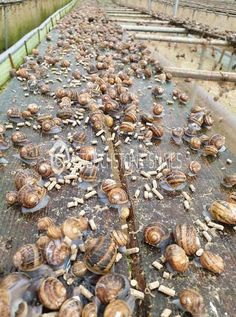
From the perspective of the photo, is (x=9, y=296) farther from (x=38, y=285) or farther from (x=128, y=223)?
(x=128, y=223)

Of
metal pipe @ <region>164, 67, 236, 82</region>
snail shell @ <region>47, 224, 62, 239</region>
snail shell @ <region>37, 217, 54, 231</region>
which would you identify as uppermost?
snail shell @ <region>47, 224, 62, 239</region>

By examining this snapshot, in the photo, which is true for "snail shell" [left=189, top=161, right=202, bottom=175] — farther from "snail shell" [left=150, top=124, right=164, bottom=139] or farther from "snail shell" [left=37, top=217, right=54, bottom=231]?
"snail shell" [left=37, top=217, right=54, bottom=231]

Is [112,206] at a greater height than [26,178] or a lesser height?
lesser

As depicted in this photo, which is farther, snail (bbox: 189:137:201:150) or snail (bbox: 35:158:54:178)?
snail (bbox: 189:137:201:150)

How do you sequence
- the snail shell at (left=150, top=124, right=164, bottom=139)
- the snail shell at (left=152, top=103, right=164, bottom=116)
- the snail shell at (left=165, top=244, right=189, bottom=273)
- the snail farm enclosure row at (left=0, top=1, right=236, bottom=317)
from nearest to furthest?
the snail farm enclosure row at (left=0, top=1, right=236, bottom=317)
the snail shell at (left=165, top=244, right=189, bottom=273)
the snail shell at (left=150, top=124, right=164, bottom=139)
the snail shell at (left=152, top=103, right=164, bottom=116)

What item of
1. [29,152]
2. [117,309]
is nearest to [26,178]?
[29,152]

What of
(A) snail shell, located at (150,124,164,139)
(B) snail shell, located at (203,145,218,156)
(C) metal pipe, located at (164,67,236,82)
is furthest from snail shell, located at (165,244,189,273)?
(C) metal pipe, located at (164,67,236,82)

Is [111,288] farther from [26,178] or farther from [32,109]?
[32,109]

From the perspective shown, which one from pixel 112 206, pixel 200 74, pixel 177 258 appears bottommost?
pixel 200 74
